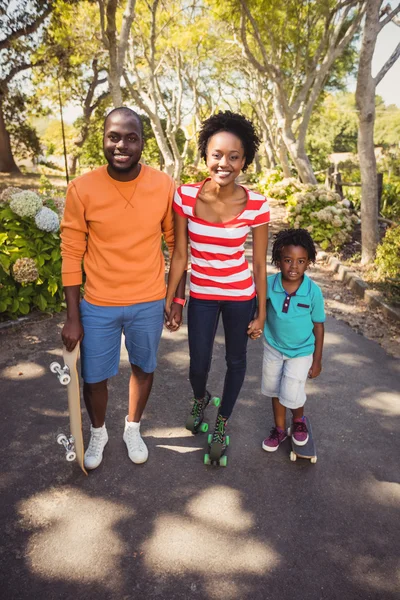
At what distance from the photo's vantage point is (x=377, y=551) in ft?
7.41

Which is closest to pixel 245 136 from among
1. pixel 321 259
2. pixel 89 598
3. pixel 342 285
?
pixel 89 598

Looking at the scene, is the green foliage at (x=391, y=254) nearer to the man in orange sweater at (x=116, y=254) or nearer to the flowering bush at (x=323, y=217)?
the flowering bush at (x=323, y=217)

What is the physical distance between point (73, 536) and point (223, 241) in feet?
5.93

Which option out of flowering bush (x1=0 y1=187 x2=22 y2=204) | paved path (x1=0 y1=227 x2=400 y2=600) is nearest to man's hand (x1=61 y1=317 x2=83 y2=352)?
paved path (x1=0 y1=227 x2=400 y2=600)

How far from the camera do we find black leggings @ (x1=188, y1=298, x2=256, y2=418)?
2613mm

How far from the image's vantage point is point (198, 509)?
2.50m

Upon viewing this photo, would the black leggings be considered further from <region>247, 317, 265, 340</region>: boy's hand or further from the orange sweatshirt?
the orange sweatshirt

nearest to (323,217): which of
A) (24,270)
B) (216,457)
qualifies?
(24,270)

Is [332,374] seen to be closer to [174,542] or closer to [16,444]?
[174,542]

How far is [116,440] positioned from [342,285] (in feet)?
16.2

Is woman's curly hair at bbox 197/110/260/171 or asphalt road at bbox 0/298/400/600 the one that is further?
woman's curly hair at bbox 197/110/260/171

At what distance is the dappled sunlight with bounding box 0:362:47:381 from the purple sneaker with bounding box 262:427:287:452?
7.00 feet

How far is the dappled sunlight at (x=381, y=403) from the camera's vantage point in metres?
3.55

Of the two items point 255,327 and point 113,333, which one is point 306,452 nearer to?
point 255,327
